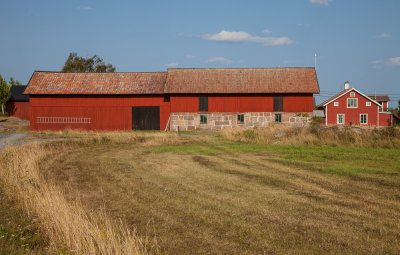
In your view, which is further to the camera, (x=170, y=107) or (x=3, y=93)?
(x=3, y=93)

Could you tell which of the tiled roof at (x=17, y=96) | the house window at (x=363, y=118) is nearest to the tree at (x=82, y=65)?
the tiled roof at (x=17, y=96)

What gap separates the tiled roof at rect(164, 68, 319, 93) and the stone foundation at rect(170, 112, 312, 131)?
7.54ft

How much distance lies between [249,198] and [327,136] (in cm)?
1294

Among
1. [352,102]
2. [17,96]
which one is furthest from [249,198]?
[17,96]

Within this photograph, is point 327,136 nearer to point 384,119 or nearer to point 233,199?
point 233,199

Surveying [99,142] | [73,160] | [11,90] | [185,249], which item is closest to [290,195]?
[185,249]

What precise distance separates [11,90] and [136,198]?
58.6 m

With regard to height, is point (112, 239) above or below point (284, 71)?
below

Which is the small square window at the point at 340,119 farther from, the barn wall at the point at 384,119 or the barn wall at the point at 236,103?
the barn wall at the point at 236,103

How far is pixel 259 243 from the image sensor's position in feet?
19.4

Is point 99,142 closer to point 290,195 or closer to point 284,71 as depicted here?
point 290,195

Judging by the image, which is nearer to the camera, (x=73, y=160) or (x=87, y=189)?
(x=87, y=189)

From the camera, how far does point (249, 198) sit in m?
8.59

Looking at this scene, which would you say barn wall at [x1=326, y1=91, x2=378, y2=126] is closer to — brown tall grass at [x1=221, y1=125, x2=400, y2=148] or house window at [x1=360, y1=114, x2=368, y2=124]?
house window at [x1=360, y1=114, x2=368, y2=124]
